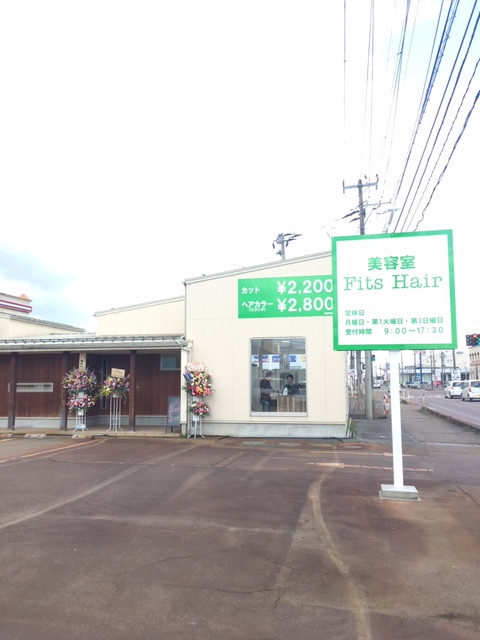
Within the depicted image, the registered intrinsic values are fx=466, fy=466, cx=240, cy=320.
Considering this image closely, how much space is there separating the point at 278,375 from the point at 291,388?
1.74ft

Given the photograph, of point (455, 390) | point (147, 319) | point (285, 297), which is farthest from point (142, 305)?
point (455, 390)

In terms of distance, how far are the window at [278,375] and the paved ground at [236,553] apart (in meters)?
4.25

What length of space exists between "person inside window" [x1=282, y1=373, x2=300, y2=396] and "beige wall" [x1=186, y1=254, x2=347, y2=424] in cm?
36

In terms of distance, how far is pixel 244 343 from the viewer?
45.6 ft

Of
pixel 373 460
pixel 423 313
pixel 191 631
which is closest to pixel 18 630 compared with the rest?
pixel 191 631

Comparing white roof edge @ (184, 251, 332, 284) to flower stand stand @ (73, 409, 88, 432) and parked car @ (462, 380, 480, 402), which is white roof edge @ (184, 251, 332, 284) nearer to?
flower stand stand @ (73, 409, 88, 432)

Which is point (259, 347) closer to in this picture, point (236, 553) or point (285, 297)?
point (285, 297)

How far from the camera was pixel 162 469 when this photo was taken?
906 cm

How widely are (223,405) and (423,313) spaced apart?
25.7 feet

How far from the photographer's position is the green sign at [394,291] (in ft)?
23.8

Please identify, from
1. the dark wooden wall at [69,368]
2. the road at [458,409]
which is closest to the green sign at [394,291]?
the dark wooden wall at [69,368]

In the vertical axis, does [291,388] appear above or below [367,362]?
below

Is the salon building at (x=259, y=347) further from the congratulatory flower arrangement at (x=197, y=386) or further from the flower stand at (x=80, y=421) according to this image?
the flower stand at (x=80, y=421)

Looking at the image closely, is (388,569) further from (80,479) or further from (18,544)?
(80,479)
